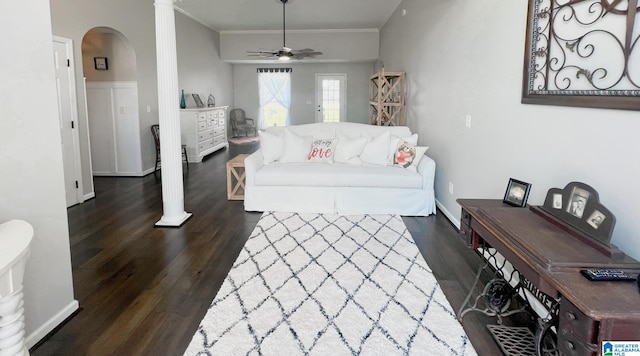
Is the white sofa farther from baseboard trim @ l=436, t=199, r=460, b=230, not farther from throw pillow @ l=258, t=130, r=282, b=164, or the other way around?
throw pillow @ l=258, t=130, r=282, b=164

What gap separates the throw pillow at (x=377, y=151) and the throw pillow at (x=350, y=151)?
0.06 metres

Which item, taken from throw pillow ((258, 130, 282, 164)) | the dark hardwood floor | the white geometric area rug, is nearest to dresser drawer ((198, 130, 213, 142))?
the dark hardwood floor

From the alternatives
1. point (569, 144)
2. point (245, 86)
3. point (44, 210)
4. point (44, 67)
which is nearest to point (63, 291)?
point (44, 210)

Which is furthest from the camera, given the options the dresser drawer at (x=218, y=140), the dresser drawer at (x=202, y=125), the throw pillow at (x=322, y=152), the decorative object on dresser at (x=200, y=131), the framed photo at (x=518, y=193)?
the dresser drawer at (x=218, y=140)

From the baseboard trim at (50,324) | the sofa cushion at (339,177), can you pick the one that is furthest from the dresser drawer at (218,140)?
the baseboard trim at (50,324)

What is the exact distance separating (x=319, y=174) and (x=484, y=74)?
2002 mm

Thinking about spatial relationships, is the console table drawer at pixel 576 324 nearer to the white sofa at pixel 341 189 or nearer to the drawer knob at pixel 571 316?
the drawer knob at pixel 571 316

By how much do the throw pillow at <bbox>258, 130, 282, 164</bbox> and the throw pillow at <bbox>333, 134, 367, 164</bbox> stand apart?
2.35ft

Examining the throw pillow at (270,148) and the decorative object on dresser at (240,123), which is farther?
the decorative object on dresser at (240,123)

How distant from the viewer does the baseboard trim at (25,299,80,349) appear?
2.17m

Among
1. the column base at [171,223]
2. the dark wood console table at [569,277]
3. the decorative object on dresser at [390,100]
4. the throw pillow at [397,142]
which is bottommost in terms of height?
the column base at [171,223]

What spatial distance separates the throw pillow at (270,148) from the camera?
199 inches

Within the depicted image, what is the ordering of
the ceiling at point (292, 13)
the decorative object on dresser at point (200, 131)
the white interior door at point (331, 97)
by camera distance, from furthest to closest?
1. the white interior door at point (331, 97)
2. the decorative object on dresser at point (200, 131)
3. the ceiling at point (292, 13)

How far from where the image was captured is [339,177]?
15.2 feet
